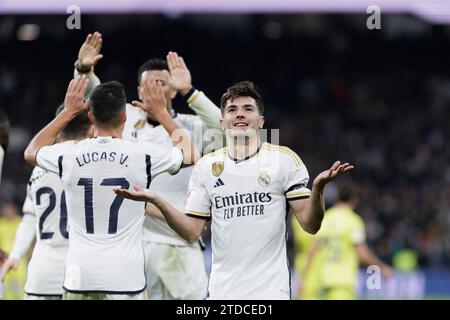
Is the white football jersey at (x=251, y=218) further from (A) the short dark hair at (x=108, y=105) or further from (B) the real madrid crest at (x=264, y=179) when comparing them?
(A) the short dark hair at (x=108, y=105)

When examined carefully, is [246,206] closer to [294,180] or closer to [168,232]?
[294,180]

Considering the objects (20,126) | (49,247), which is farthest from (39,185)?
(20,126)

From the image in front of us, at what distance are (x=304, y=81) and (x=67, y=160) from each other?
24.5 meters

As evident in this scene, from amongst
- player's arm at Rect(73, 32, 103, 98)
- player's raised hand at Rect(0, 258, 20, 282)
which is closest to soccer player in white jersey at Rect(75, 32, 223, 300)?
player's arm at Rect(73, 32, 103, 98)

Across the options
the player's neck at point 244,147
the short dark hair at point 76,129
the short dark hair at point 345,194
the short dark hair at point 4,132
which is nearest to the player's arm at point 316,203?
the player's neck at point 244,147

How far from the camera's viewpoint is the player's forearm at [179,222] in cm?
603

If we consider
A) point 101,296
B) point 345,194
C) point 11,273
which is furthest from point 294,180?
point 11,273

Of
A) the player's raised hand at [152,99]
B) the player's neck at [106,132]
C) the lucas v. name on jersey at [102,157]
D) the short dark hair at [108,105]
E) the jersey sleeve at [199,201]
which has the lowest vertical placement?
the jersey sleeve at [199,201]

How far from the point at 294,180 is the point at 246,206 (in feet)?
1.16

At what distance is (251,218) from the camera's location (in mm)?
6172

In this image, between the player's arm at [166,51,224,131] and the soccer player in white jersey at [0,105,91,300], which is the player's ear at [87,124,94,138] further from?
the player's arm at [166,51,224,131]

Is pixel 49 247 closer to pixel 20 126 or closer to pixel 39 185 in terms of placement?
pixel 39 185

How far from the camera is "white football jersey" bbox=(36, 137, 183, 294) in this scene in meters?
6.51

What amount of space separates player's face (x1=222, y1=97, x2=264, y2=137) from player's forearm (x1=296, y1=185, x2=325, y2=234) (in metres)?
0.68
